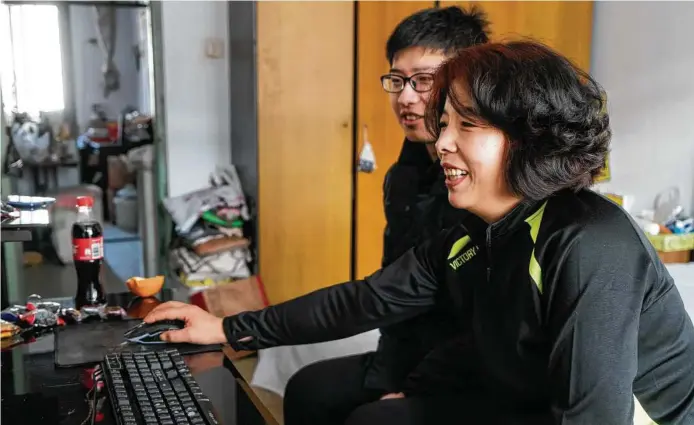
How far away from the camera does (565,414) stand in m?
0.96

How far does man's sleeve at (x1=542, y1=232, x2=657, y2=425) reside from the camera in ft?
3.10

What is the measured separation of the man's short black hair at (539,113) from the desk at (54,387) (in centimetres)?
58

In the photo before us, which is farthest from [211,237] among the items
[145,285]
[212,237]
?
[145,285]

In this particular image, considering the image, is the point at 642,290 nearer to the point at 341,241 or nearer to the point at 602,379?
the point at 602,379

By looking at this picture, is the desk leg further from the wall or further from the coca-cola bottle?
the wall

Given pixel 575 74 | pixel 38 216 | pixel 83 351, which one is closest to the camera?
pixel 575 74

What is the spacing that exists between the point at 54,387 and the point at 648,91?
9.14ft

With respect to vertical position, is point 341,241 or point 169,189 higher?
point 169,189

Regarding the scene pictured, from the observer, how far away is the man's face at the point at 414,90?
161 centimetres

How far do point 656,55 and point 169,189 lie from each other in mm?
2300

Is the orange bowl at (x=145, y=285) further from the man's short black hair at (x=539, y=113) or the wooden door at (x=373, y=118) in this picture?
the wooden door at (x=373, y=118)

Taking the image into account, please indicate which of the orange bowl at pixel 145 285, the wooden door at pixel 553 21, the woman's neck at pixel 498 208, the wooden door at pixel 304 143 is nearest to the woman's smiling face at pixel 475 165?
the woman's neck at pixel 498 208

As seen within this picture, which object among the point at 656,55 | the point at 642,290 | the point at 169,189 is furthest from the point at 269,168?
the point at 642,290

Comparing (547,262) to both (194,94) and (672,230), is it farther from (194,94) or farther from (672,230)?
(194,94)
